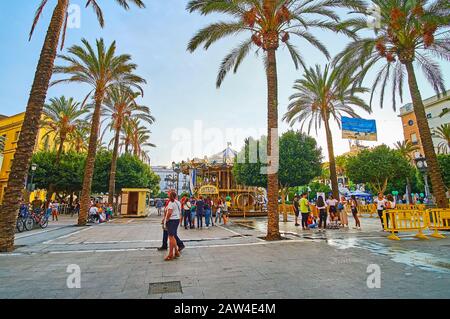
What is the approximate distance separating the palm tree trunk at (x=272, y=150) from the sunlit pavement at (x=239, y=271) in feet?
6.42

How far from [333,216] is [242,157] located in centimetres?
1495

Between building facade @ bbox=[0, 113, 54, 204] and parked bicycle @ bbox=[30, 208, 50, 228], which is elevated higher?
building facade @ bbox=[0, 113, 54, 204]

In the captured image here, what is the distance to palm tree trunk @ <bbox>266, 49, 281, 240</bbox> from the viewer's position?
10.3 meters

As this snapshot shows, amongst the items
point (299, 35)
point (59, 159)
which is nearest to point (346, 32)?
point (299, 35)

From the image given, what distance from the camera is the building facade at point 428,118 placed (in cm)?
4325

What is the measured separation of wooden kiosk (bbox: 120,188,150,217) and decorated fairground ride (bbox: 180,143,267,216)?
19.1 feet

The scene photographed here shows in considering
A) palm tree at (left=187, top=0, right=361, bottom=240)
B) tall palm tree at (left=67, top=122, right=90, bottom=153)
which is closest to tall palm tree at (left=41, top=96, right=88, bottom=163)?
tall palm tree at (left=67, top=122, right=90, bottom=153)

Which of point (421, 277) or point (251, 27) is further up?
point (251, 27)

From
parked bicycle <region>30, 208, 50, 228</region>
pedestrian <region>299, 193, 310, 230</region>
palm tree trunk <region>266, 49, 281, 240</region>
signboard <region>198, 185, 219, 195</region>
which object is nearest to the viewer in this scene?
palm tree trunk <region>266, 49, 281, 240</region>

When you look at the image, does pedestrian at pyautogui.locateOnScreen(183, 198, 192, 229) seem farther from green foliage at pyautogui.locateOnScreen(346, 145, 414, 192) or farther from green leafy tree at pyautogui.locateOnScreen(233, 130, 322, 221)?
green foliage at pyautogui.locateOnScreen(346, 145, 414, 192)

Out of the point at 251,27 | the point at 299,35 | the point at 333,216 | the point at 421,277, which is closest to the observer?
the point at 421,277

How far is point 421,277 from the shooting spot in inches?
184
